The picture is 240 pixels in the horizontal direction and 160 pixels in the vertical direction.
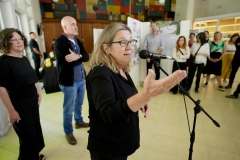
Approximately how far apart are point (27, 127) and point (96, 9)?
8.75 meters

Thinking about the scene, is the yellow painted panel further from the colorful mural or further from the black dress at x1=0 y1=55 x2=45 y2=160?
the black dress at x1=0 y1=55 x2=45 y2=160

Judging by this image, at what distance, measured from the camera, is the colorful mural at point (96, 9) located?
26.4 feet

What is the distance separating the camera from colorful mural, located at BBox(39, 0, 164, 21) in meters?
8.05

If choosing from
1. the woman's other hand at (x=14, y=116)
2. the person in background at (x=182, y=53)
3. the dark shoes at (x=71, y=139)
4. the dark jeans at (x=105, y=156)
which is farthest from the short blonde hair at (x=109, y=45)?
the person in background at (x=182, y=53)

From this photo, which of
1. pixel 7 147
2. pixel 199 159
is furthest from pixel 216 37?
pixel 7 147

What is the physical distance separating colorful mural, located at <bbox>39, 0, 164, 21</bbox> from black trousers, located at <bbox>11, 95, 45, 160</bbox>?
8.21 meters

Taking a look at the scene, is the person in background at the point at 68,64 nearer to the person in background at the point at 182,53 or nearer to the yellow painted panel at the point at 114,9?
the person in background at the point at 182,53

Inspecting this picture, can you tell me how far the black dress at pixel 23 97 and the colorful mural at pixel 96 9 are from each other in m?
8.05

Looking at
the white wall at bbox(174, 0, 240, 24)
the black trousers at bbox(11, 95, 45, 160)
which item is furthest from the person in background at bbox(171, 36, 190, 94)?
the white wall at bbox(174, 0, 240, 24)

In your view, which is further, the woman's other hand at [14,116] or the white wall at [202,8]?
the white wall at [202,8]

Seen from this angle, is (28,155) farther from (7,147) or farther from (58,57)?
(58,57)

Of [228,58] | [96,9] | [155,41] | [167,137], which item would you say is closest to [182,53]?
[155,41]

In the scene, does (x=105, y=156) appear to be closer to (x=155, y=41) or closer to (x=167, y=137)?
(x=167, y=137)

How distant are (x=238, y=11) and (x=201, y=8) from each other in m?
2.10
